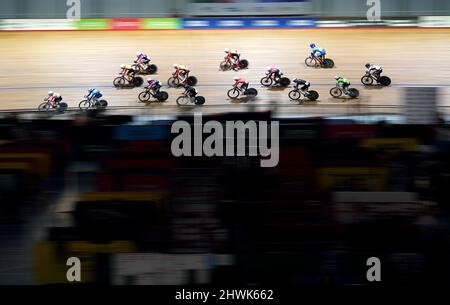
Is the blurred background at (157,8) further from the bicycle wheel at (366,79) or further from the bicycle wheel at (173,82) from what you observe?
the bicycle wheel at (366,79)

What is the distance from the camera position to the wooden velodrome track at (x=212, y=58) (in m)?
21.6

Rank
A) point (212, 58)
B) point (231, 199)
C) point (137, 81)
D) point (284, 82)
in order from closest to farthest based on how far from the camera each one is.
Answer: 1. point (231, 199)
2. point (284, 82)
3. point (137, 81)
4. point (212, 58)

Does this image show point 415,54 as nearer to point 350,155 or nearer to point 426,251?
point 350,155

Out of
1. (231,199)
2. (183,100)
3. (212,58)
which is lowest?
(231,199)

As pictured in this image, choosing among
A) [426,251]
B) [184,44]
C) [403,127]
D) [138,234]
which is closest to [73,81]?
[184,44]

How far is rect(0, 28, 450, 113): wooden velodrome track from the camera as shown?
2159cm

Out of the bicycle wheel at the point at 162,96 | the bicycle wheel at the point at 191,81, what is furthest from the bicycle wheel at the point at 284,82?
the bicycle wheel at the point at 162,96

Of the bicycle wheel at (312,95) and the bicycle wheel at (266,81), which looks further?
the bicycle wheel at (266,81)

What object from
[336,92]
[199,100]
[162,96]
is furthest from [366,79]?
[162,96]

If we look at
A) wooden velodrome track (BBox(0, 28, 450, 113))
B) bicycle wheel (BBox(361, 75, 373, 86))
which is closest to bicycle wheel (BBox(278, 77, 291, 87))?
wooden velodrome track (BBox(0, 28, 450, 113))

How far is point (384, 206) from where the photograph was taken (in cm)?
837

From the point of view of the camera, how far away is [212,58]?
83.5ft

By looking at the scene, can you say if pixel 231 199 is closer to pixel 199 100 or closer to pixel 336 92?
pixel 199 100

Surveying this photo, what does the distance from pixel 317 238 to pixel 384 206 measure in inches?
38.5
